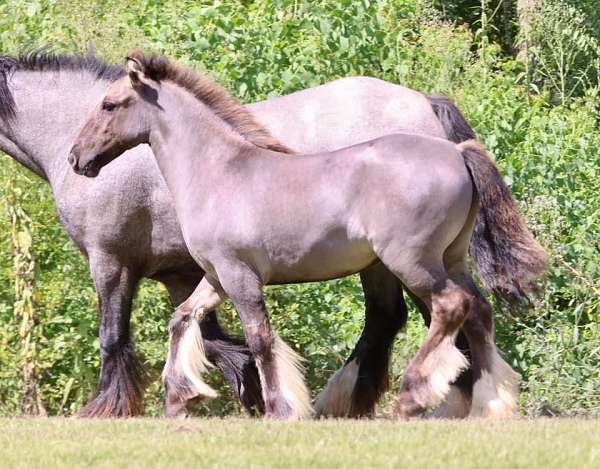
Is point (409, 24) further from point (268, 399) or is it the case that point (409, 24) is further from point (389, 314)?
point (268, 399)

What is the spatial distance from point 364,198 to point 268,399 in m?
1.30

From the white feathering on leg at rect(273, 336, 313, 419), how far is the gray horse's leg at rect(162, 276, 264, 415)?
4.04ft

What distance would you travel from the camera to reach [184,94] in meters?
7.99

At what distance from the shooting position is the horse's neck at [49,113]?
8883 millimetres

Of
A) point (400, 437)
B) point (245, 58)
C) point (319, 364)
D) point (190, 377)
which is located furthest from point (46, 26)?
point (400, 437)

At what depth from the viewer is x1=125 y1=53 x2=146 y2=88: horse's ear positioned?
7828mm

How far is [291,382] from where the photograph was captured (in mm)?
7438

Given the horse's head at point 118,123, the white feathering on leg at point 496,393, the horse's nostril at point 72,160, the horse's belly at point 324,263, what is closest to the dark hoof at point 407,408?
the white feathering on leg at point 496,393

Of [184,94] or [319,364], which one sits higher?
[184,94]

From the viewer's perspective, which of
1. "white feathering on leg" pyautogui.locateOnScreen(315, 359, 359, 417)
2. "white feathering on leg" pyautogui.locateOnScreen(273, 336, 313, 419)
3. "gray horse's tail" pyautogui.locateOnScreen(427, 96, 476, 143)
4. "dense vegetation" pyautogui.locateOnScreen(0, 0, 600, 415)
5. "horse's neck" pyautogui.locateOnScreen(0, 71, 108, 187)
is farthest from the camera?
"dense vegetation" pyautogui.locateOnScreen(0, 0, 600, 415)

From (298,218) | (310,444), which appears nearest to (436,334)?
(298,218)

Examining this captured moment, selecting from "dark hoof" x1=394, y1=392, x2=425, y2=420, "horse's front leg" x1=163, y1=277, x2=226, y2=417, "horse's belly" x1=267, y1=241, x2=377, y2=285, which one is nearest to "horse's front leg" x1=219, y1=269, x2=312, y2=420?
"horse's belly" x1=267, y1=241, x2=377, y2=285

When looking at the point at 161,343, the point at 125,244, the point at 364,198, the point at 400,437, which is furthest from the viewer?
the point at 161,343

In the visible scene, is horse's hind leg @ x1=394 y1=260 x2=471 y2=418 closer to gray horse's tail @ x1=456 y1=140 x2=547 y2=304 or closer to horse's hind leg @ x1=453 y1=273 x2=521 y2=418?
horse's hind leg @ x1=453 y1=273 x2=521 y2=418
